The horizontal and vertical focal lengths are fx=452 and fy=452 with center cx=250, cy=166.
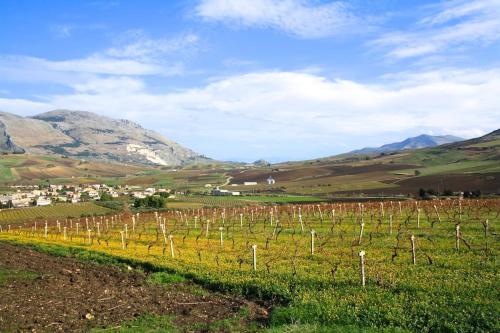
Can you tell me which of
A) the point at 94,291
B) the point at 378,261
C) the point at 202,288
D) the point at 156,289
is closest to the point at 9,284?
the point at 94,291

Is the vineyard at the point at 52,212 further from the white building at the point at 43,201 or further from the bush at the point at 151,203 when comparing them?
the white building at the point at 43,201

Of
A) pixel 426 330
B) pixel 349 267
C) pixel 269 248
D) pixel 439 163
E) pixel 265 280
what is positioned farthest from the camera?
pixel 439 163

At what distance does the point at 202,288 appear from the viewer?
2223 cm

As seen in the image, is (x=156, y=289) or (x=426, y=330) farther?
(x=156, y=289)

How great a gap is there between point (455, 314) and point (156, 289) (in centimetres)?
1347

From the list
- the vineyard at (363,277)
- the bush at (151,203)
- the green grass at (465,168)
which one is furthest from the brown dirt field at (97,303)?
the green grass at (465,168)

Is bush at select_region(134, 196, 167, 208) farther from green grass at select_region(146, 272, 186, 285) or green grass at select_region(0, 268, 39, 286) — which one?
green grass at select_region(146, 272, 186, 285)

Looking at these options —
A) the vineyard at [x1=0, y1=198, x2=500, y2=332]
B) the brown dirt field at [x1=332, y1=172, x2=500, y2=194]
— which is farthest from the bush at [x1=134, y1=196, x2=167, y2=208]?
the vineyard at [x1=0, y1=198, x2=500, y2=332]

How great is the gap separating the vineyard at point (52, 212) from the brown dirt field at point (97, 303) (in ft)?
263

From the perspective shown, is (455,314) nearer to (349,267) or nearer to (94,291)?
(349,267)

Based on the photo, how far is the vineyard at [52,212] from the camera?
329 ft

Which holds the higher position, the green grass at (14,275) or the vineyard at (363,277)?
the vineyard at (363,277)

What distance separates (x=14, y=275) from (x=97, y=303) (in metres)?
9.97

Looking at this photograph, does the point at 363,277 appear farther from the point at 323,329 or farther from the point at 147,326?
the point at 147,326
